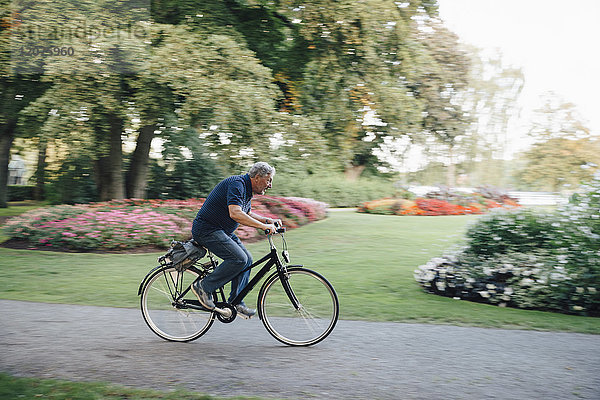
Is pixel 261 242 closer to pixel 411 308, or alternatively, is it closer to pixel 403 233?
pixel 403 233

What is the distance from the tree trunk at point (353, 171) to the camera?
39.4 m

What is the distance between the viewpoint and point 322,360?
196 inches

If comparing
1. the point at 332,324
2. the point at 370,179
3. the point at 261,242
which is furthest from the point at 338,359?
the point at 370,179

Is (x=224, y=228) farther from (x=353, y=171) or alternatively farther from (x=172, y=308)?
(x=353, y=171)

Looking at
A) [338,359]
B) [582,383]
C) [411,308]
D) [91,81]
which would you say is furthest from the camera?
[91,81]

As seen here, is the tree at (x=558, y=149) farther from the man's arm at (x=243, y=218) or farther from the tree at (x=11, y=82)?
Result: the man's arm at (x=243, y=218)

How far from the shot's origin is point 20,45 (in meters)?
13.8

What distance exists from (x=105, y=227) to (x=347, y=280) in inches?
246

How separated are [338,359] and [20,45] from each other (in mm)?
12549

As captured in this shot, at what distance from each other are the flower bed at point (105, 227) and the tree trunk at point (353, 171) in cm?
2418

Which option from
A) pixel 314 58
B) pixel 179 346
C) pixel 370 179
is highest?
pixel 314 58

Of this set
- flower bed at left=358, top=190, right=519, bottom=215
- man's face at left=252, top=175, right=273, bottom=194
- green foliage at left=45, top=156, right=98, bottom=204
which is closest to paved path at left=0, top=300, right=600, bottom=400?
man's face at left=252, top=175, right=273, bottom=194

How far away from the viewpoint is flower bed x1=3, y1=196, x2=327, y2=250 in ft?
40.8

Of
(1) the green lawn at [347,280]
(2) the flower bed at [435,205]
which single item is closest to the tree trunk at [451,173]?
(2) the flower bed at [435,205]
